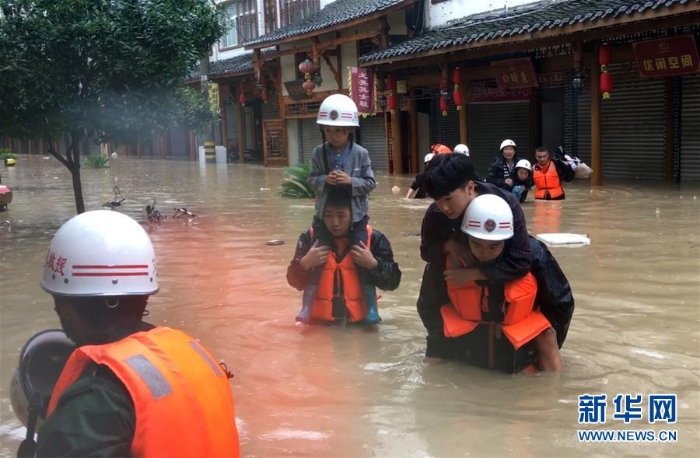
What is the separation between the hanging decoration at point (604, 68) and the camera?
1420cm

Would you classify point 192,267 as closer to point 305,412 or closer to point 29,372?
point 305,412

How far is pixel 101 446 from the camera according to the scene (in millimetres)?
1903

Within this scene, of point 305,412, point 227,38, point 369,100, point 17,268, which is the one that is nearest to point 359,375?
point 305,412

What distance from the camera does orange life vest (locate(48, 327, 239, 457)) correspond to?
197cm

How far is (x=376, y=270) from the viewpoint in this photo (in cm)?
520

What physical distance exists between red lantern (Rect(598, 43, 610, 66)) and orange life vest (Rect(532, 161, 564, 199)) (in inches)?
94.2

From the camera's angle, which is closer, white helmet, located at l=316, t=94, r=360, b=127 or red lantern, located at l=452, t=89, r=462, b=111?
white helmet, located at l=316, t=94, r=360, b=127

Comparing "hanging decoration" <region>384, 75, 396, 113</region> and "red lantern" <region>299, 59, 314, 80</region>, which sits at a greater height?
"red lantern" <region>299, 59, 314, 80</region>

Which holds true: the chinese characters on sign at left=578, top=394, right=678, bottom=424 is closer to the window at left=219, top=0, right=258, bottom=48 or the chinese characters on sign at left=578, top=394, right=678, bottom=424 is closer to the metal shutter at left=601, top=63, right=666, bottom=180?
the metal shutter at left=601, top=63, right=666, bottom=180

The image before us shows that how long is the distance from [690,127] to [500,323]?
12874 mm

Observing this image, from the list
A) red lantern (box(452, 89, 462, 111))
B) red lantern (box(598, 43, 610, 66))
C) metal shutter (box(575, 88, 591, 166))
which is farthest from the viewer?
red lantern (box(452, 89, 462, 111))

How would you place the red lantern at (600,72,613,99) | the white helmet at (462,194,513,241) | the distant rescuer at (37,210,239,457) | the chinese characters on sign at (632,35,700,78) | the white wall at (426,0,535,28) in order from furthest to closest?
1. the white wall at (426,0,535,28)
2. the red lantern at (600,72,613,99)
3. the chinese characters on sign at (632,35,700,78)
4. the white helmet at (462,194,513,241)
5. the distant rescuer at (37,210,239,457)

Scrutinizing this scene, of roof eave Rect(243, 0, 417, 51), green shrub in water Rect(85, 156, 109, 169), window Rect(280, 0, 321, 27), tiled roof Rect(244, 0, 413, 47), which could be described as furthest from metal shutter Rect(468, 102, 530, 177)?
green shrub in water Rect(85, 156, 109, 169)

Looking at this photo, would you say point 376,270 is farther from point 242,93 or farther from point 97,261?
point 242,93
